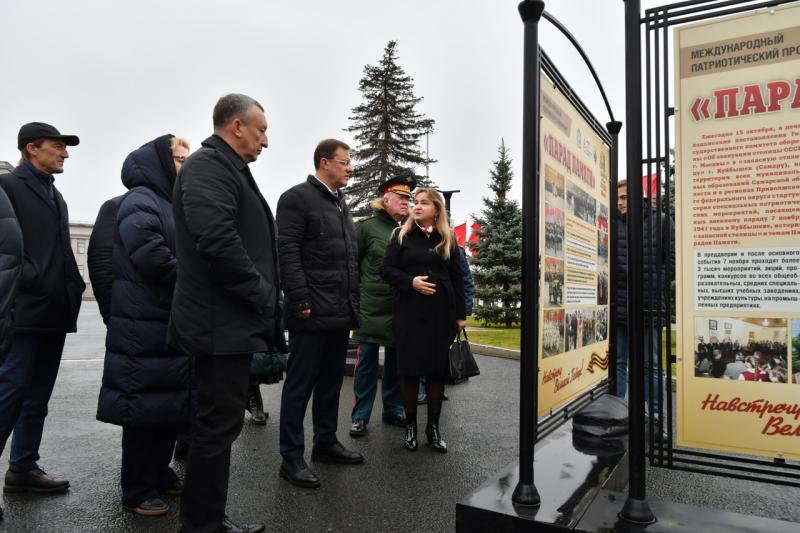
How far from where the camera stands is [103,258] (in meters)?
3.74

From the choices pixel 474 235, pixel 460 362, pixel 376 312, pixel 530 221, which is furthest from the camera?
pixel 474 235

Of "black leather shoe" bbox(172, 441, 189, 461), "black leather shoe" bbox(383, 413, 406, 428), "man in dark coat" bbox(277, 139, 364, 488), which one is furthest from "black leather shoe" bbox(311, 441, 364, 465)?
"black leather shoe" bbox(383, 413, 406, 428)

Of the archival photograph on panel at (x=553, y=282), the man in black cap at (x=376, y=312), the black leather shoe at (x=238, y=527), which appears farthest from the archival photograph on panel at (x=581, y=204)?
the black leather shoe at (x=238, y=527)

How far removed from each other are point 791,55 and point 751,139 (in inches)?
14.3

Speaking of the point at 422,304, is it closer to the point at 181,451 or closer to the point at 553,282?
the point at 553,282

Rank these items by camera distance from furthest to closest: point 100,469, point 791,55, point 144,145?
point 100,469 → point 144,145 → point 791,55

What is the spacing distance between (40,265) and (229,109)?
162 cm

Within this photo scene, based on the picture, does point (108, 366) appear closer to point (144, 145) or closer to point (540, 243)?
point (144, 145)

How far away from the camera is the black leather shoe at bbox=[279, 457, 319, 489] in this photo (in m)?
3.72

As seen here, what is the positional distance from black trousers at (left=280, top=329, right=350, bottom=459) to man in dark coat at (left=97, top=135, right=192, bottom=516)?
81 centimetres

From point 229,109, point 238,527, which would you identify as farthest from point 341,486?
point 229,109

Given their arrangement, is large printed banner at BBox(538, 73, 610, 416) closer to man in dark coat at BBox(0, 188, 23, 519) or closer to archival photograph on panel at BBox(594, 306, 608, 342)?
archival photograph on panel at BBox(594, 306, 608, 342)

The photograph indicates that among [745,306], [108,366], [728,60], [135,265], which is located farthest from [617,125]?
[108,366]

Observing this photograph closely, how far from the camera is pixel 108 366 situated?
326cm
